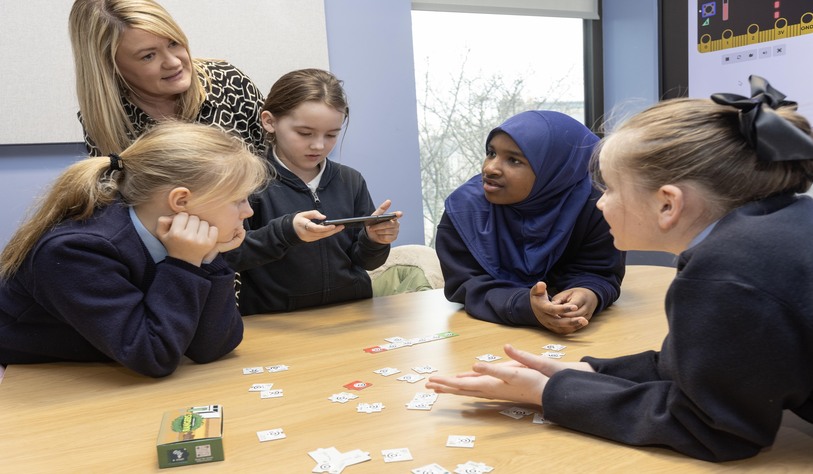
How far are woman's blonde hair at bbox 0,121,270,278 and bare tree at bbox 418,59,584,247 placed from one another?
127 inches

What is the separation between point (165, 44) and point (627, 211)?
1654mm

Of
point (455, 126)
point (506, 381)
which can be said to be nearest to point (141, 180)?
point (506, 381)

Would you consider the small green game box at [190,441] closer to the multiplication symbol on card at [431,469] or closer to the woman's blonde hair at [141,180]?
the multiplication symbol on card at [431,469]

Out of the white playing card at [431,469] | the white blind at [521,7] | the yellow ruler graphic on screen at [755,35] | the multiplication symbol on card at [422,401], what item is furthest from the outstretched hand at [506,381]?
the yellow ruler graphic on screen at [755,35]

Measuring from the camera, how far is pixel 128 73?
7.69 feet

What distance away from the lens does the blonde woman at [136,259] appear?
65.7 inches

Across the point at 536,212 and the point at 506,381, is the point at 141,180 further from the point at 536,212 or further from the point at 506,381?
the point at 536,212

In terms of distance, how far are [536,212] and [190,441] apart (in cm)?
149

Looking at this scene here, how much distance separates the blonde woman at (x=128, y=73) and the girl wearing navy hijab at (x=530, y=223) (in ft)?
2.70

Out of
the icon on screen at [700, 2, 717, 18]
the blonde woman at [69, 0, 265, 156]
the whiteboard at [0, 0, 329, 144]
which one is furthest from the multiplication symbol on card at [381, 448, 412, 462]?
the icon on screen at [700, 2, 717, 18]

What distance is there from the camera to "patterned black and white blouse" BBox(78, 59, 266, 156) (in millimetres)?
2381

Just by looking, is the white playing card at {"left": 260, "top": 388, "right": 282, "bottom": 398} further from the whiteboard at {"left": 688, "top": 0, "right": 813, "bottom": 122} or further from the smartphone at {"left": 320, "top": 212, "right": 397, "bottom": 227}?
the whiteboard at {"left": 688, "top": 0, "right": 813, "bottom": 122}

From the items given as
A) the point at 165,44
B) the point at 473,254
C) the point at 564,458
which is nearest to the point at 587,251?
the point at 473,254

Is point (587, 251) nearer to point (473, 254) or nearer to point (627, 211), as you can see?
point (473, 254)
